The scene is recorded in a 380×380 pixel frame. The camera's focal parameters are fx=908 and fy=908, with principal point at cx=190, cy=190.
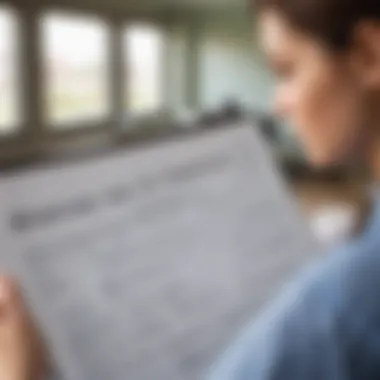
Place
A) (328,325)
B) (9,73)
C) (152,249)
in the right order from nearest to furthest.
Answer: (328,325) < (152,249) < (9,73)

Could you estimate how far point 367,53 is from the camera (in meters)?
0.46

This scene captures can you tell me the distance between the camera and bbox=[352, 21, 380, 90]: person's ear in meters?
0.45

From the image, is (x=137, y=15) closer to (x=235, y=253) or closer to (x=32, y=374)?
(x=235, y=253)

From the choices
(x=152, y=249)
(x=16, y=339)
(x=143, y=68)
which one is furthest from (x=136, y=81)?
(x=16, y=339)

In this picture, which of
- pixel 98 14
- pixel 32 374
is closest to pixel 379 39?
pixel 32 374

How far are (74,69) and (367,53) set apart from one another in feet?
1.40

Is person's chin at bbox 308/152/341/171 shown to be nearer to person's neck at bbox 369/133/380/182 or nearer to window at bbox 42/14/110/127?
person's neck at bbox 369/133/380/182

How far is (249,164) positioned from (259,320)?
233 millimetres

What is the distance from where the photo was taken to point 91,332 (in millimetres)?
540

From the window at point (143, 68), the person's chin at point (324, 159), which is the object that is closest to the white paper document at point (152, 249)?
the person's chin at point (324, 159)

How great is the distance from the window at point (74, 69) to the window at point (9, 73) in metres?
0.03

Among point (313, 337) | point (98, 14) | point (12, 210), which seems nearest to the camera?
point (313, 337)

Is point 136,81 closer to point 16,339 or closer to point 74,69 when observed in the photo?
point 74,69

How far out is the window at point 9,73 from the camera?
74 centimetres
